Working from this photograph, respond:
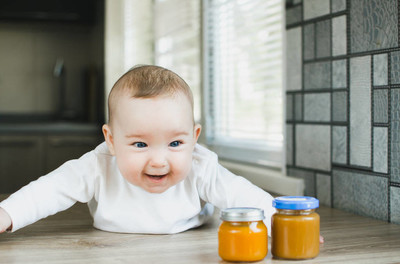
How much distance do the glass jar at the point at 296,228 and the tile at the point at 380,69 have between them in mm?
501

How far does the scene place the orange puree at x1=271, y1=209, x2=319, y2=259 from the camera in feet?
3.04

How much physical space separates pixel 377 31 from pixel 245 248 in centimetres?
69

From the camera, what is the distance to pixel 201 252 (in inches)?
40.4

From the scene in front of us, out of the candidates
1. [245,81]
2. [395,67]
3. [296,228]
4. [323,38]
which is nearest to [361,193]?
[395,67]

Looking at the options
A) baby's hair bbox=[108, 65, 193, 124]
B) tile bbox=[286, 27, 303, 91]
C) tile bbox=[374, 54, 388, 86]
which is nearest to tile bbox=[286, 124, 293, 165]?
tile bbox=[286, 27, 303, 91]

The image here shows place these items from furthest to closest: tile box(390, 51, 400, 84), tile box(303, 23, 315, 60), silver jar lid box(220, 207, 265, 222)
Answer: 1. tile box(303, 23, 315, 60)
2. tile box(390, 51, 400, 84)
3. silver jar lid box(220, 207, 265, 222)

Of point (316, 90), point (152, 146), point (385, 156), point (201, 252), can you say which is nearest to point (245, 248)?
point (201, 252)

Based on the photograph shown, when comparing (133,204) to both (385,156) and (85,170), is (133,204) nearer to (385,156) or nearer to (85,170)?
(85,170)

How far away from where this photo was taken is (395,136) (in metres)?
1.27

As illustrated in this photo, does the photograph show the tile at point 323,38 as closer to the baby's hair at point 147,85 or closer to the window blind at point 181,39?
the baby's hair at point 147,85

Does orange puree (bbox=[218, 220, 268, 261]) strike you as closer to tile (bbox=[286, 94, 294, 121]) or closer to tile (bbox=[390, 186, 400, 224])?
tile (bbox=[390, 186, 400, 224])

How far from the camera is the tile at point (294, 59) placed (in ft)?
5.52

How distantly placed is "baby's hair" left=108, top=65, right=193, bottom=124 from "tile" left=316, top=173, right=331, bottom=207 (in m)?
0.62

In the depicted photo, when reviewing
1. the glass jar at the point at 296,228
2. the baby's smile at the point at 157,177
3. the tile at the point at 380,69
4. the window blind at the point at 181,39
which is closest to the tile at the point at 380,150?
the tile at the point at 380,69
